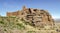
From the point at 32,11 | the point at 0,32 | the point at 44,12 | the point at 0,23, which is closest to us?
the point at 0,32

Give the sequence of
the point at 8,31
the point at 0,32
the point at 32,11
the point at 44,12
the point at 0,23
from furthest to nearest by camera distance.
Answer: the point at 44,12, the point at 32,11, the point at 0,23, the point at 8,31, the point at 0,32

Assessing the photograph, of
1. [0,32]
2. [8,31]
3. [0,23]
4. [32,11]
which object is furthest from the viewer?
[32,11]

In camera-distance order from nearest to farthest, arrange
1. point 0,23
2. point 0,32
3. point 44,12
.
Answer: point 0,32 → point 0,23 → point 44,12

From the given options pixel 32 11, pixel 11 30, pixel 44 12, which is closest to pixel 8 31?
pixel 11 30

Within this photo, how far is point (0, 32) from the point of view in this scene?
33.8 feet

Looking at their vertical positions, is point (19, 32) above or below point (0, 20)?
below

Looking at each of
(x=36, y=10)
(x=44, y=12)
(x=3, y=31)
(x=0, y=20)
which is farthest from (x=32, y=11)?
(x=3, y=31)

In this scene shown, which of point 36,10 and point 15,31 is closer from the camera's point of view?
point 15,31

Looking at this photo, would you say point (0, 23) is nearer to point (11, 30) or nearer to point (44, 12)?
point (11, 30)

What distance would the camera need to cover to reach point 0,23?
491 inches

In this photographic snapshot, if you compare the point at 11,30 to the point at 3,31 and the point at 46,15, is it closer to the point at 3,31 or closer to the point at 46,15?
the point at 3,31

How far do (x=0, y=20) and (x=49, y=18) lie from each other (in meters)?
29.6

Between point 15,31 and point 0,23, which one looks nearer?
point 15,31

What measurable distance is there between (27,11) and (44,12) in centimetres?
463
